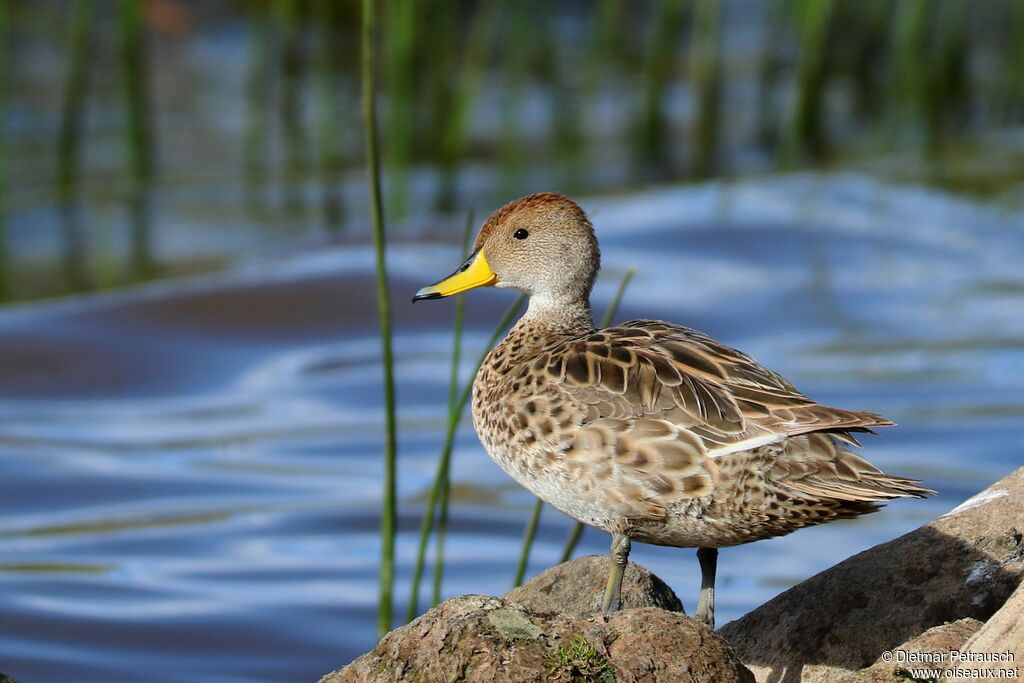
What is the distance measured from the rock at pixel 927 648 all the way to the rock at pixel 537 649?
1.21 feet

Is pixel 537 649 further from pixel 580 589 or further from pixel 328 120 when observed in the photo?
pixel 328 120

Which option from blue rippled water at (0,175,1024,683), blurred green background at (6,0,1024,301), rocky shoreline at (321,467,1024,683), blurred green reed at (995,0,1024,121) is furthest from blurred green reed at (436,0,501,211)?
rocky shoreline at (321,467,1024,683)

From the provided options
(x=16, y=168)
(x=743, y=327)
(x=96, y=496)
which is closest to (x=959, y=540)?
(x=96, y=496)

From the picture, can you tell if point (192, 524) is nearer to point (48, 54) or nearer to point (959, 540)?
point (959, 540)

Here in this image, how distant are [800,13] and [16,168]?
7393mm

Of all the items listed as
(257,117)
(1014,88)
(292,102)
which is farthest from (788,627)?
(1014,88)

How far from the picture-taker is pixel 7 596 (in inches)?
278

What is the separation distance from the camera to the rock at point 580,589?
15.8 ft

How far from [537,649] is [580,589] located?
121 cm

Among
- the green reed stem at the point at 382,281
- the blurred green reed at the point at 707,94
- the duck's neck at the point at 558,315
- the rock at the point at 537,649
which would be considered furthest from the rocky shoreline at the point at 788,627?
the blurred green reed at the point at 707,94

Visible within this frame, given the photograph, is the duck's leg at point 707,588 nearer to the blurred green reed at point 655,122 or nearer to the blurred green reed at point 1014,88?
the blurred green reed at point 655,122

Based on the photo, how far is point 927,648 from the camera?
405 cm

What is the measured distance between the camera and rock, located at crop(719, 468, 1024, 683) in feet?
14.4

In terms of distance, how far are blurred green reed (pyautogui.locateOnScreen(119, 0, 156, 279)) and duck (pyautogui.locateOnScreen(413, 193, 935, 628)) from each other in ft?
27.3
